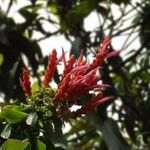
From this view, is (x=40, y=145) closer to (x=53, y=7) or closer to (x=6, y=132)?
(x=6, y=132)

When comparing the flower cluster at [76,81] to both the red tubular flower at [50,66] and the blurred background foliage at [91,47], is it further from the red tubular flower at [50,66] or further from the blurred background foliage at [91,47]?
the blurred background foliage at [91,47]

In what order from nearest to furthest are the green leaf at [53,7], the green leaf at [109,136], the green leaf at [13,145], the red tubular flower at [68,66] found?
the green leaf at [13,145] → the red tubular flower at [68,66] → the green leaf at [109,136] → the green leaf at [53,7]

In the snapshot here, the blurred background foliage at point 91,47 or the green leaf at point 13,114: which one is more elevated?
the blurred background foliage at point 91,47

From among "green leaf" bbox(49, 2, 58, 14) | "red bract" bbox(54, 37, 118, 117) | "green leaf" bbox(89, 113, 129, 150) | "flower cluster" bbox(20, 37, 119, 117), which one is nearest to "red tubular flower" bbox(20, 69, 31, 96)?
"flower cluster" bbox(20, 37, 119, 117)

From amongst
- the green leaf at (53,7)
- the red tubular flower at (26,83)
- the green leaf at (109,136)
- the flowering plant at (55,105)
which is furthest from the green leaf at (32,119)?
the green leaf at (53,7)

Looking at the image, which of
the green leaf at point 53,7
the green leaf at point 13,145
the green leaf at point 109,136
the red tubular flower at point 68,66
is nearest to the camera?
the green leaf at point 13,145

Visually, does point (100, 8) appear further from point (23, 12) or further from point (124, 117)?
point (124, 117)

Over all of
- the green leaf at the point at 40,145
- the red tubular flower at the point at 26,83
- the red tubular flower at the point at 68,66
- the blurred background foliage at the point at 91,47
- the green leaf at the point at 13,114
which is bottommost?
the green leaf at the point at 40,145
